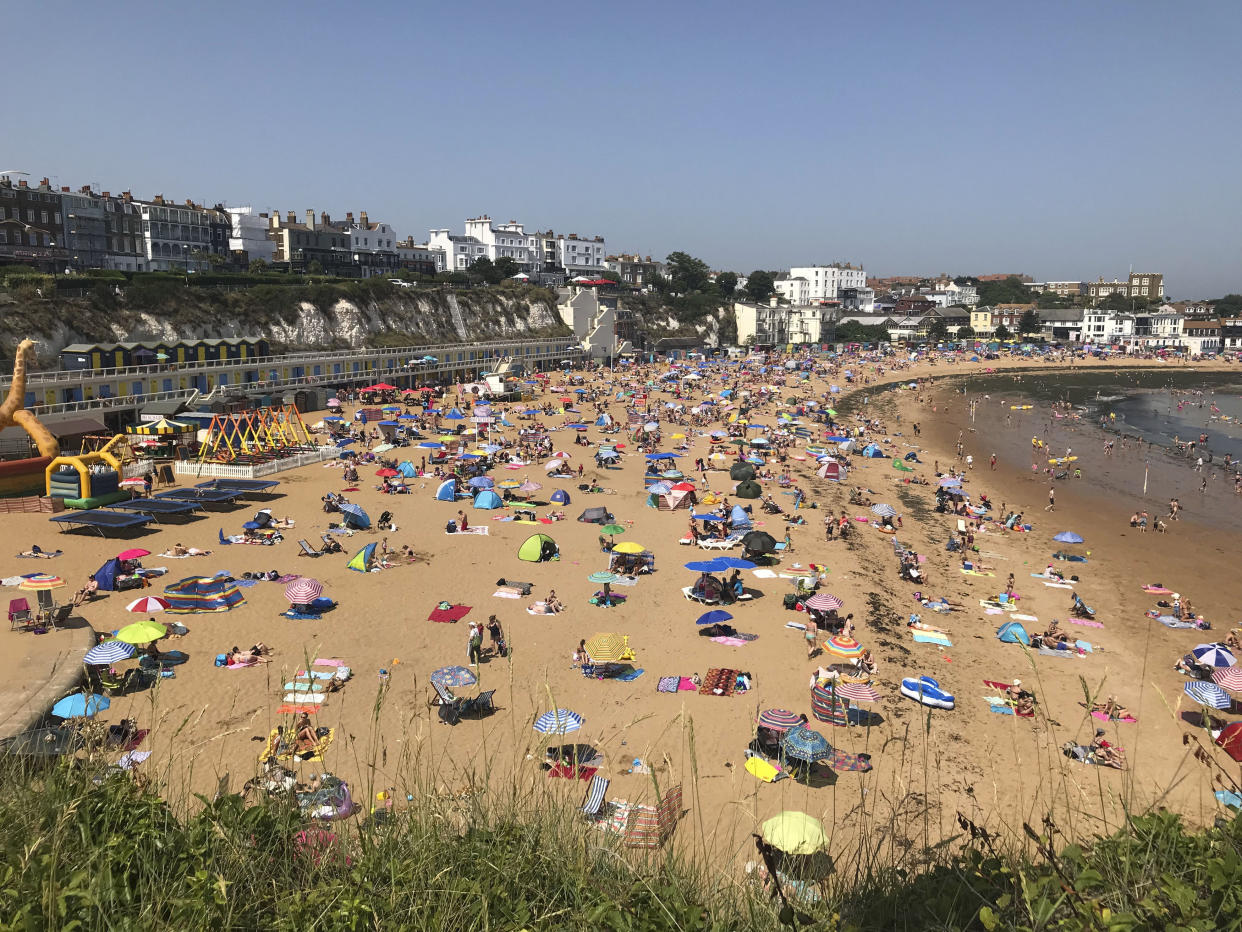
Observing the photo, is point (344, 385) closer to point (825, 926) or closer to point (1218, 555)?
point (1218, 555)

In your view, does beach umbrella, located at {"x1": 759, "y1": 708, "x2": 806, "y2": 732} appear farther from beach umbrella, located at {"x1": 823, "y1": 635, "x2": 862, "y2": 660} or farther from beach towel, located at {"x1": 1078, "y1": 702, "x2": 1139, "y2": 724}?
beach towel, located at {"x1": 1078, "y1": 702, "x2": 1139, "y2": 724}

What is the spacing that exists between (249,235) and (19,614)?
72288 millimetres

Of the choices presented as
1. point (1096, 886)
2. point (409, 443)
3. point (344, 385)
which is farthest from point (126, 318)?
point (1096, 886)

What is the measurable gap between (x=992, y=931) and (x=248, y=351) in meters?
44.6

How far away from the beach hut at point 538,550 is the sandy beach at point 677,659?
341 millimetres

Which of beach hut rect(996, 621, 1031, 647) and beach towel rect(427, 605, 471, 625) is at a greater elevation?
beach towel rect(427, 605, 471, 625)

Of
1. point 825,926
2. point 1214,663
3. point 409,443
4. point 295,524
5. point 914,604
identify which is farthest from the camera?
point 409,443

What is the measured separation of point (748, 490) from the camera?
86.9 ft

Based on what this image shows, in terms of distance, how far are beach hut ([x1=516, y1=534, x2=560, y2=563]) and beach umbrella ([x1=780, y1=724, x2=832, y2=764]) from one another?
10167 mm

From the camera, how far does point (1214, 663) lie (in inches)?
549

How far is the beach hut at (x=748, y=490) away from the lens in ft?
86.4

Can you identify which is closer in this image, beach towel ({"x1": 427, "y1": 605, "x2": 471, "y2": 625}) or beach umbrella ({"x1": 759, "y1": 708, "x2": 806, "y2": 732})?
beach umbrella ({"x1": 759, "y1": 708, "x2": 806, "y2": 732})

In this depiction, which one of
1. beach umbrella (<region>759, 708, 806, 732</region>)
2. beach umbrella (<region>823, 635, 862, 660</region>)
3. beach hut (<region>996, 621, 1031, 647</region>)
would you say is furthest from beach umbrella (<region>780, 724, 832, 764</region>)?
beach hut (<region>996, 621, 1031, 647</region>)

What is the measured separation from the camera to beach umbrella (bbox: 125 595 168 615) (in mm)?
14672
